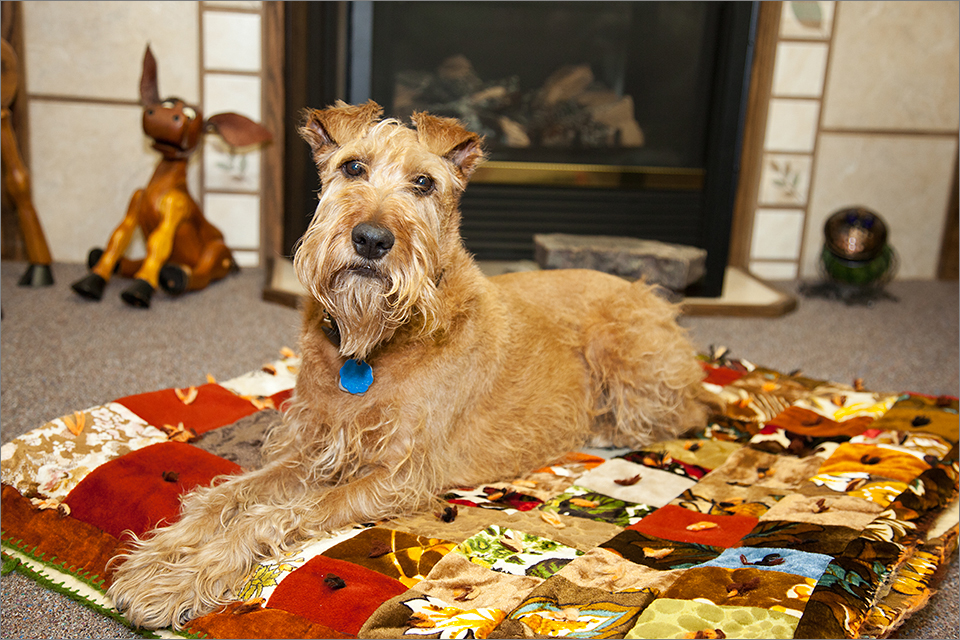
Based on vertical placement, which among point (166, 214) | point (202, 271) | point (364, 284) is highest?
point (364, 284)

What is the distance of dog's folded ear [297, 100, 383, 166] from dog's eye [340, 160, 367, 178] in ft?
0.22

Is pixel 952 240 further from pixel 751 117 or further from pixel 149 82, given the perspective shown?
pixel 149 82

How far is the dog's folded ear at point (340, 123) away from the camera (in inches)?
70.1

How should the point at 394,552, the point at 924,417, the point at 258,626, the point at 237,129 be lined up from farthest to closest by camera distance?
the point at 237,129 < the point at 924,417 < the point at 394,552 < the point at 258,626

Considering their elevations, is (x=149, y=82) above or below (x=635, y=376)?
above

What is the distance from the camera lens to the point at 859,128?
16.0 feet

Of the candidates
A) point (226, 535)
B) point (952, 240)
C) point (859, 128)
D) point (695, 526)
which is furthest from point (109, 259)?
point (952, 240)

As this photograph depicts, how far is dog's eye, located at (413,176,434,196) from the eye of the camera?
1.75 metres

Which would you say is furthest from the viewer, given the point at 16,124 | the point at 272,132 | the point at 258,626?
the point at 272,132

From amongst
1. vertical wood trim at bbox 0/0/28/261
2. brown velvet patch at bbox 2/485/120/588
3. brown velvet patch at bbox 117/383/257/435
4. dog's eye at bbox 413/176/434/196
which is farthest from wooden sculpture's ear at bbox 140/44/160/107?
dog's eye at bbox 413/176/434/196

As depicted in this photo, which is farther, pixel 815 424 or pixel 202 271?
pixel 202 271

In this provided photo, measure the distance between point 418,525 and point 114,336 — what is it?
2103 mm

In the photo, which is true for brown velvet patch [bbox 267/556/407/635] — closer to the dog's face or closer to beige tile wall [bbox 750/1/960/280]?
the dog's face

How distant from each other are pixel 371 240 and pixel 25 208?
293 centimetres
